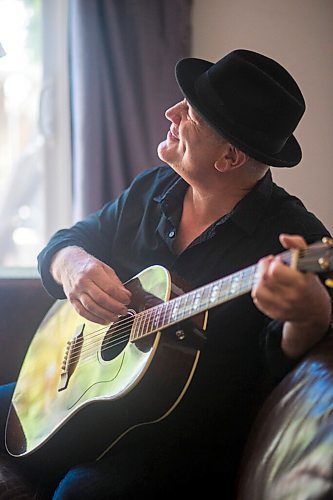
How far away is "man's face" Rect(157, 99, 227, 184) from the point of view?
4.38 feet

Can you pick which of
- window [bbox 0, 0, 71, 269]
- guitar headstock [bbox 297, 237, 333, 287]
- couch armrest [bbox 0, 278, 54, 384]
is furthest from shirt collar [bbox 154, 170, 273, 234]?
window [bbox 0, 0, 71, 269]

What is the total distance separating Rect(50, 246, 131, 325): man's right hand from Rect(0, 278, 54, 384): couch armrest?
29 centimetres

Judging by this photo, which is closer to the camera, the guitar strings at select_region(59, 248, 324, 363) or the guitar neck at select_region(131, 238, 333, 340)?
the guitar neck at select_region(131, 238, 333, 340)

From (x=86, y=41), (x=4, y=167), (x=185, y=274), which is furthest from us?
(x=4, y=167)

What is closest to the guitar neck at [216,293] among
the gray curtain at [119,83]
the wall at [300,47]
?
the gray curtain at [119,83]

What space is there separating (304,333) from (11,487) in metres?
0.65

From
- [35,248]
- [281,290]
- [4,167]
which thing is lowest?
[35,248]

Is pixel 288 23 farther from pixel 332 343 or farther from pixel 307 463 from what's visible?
pixel 307 463

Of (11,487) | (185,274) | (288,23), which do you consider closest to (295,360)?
(185,274)

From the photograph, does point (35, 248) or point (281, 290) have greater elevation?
point (281, 290)

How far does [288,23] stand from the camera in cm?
220

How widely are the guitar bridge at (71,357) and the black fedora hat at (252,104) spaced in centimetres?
54

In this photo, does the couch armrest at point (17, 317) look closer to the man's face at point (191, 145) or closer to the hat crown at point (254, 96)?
the man's face at point (191, 145)

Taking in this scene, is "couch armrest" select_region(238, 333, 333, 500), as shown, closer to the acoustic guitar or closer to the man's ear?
the acoustic guitar
